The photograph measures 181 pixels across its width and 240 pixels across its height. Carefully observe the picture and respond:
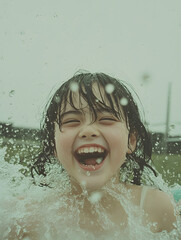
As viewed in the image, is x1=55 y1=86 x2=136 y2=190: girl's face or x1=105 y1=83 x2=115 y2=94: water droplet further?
x1=105 y1=83 x2=115 y2=94: water droplet

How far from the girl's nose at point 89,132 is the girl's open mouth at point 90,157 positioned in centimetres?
8

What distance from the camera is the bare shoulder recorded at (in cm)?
212

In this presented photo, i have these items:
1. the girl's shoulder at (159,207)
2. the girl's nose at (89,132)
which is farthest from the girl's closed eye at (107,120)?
the girl's shoulder at (159,207)

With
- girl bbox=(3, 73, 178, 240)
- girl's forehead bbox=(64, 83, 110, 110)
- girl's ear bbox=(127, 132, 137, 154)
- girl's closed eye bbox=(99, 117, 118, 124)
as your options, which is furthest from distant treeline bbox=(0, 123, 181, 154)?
girl's closed eye bbox=(99, 117, 118, 124)

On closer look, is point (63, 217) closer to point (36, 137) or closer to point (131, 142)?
point (131, 142)

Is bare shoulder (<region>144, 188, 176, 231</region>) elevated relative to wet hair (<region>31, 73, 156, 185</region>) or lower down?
lower down

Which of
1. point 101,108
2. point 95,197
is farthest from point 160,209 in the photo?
point 101,108

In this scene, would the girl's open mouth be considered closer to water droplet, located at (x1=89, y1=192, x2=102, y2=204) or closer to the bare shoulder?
water droplet, located at (x1=89, y1=192, x2=102, y2=204)

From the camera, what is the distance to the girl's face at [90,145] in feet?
5.94

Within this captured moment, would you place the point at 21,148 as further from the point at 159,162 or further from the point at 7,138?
the point at 159,162

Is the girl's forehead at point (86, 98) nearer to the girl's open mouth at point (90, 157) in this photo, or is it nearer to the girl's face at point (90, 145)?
the girl's face at point (90, 145)

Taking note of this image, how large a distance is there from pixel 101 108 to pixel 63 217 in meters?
0.80

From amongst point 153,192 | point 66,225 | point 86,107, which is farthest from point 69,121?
point 153,192

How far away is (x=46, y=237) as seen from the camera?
1.87m
